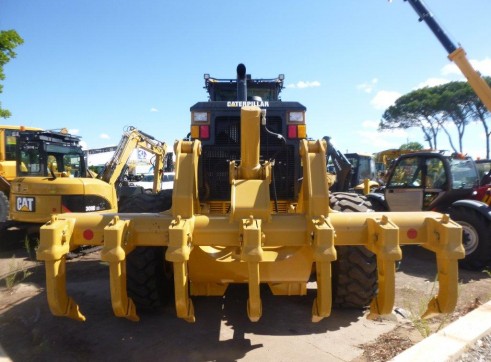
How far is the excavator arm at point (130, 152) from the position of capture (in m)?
9.59

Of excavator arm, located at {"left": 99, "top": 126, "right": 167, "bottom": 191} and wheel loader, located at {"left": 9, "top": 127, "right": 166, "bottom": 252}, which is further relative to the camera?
excavator arm, located at {"left": 99, "top": 126, "right": 167, "bottom": 191}

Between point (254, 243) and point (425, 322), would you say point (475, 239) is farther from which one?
point (254, 243)

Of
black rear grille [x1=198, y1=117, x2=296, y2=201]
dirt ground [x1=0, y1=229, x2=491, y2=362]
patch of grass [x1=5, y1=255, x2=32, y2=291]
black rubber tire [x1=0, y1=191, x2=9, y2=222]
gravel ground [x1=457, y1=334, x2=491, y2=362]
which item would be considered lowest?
dirt ground [x1=0, y1=229, x2=491, y2=362]

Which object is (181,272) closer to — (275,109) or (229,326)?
(229,326)

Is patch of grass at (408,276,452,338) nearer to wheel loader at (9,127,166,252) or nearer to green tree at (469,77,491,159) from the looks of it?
wheel loader at (9,127,166,252)

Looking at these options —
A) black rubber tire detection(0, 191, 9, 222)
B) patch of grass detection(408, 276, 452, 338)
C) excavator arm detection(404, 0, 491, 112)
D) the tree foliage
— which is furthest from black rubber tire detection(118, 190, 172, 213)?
the tree foliage

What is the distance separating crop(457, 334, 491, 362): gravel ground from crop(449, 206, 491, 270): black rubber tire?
3.91 meters

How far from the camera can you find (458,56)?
8.87 metres

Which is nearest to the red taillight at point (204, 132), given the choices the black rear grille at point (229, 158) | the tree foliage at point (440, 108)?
the black rear grille at point (229, 158)

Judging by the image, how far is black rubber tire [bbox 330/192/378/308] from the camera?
3471 millimetres

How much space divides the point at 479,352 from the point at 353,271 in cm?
126

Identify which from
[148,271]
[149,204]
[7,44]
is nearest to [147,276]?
[148,271]

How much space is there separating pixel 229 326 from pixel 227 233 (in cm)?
142

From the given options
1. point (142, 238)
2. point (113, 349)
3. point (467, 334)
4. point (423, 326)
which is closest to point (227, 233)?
point (142, 238)
